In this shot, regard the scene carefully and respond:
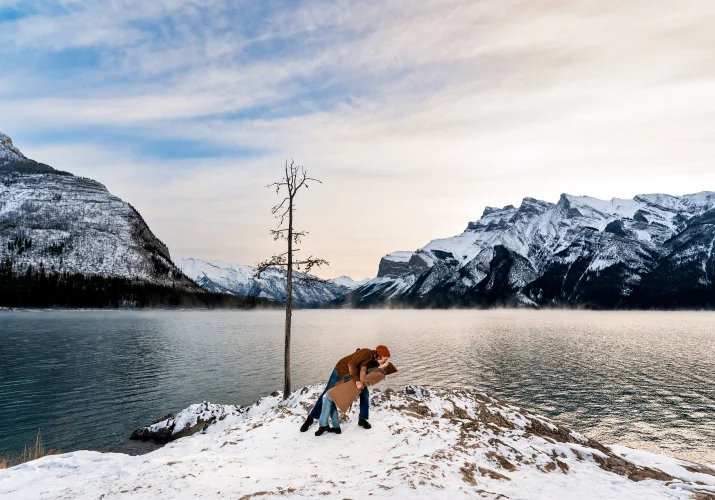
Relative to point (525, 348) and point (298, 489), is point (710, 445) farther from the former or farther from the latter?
point (525, 348)

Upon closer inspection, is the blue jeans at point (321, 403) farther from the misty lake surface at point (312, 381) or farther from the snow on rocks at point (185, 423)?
the misty lake surface at point (312, 381)

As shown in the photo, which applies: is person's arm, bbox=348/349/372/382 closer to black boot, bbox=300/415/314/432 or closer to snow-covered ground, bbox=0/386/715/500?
snow-covered ground, bbox=0/386/715/500

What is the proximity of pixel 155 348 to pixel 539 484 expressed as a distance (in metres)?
71.1

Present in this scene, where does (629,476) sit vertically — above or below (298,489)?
below

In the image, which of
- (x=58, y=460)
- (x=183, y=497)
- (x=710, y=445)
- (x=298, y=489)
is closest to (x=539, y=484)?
(x=298, y=489)

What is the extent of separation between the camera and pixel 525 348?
74.1 metres

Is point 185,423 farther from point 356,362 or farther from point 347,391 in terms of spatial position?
point 356,362

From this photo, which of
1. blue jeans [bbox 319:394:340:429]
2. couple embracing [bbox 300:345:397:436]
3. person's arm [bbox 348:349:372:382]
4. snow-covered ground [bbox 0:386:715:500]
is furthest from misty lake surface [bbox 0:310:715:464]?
person's arm [bbox 348:349:372:382]

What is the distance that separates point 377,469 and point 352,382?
3.41 m

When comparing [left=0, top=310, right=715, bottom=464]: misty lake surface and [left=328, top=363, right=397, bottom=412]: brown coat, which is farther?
[left=0, top=310, right=715, bottom=464]: misty lake surface

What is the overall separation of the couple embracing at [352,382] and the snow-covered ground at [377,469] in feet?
1.74

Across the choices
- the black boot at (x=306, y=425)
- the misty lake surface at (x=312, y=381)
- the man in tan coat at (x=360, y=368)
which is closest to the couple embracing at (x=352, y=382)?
the man in tan coat at (x=360, y=368)

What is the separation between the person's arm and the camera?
13.4m

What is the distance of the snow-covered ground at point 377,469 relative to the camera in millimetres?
9188
